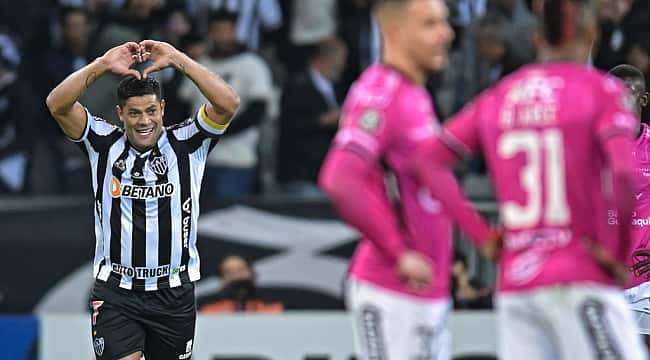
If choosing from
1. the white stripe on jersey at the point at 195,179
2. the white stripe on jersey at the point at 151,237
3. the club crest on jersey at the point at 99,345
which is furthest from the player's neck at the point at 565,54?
the club crest on jersey at the point at 99,345

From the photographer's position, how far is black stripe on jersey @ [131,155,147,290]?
8.84m

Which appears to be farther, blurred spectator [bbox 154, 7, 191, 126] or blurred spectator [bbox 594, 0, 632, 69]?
blurred spectator [bbox 154, 7, 191, 126]

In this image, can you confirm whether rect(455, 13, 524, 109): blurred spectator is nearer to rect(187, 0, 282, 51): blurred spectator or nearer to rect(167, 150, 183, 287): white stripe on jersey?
rect(187, 0, 282, 51): blurred spectator

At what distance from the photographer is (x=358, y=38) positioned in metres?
14.5

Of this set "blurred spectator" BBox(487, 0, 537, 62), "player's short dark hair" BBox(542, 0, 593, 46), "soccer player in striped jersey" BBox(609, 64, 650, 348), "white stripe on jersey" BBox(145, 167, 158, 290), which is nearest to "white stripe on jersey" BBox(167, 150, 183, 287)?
"white stripe on jersey" BBox(145, 167, 158, 290)

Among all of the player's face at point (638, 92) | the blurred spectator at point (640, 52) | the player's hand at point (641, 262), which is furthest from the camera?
the blurred spectator at point (640, 52)

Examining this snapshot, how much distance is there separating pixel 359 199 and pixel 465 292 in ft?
24.1

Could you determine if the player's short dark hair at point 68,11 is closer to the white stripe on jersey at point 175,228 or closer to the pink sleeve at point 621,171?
the white stripe on jersey at point 175,228

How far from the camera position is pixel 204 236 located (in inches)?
536

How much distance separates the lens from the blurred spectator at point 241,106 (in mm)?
13766

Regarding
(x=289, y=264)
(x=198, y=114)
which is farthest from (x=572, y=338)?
(x=289, y=264)

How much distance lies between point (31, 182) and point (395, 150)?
8254mm

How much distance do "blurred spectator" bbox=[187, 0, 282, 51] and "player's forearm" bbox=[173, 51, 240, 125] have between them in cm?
542

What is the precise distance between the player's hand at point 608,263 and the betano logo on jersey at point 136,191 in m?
3.56
